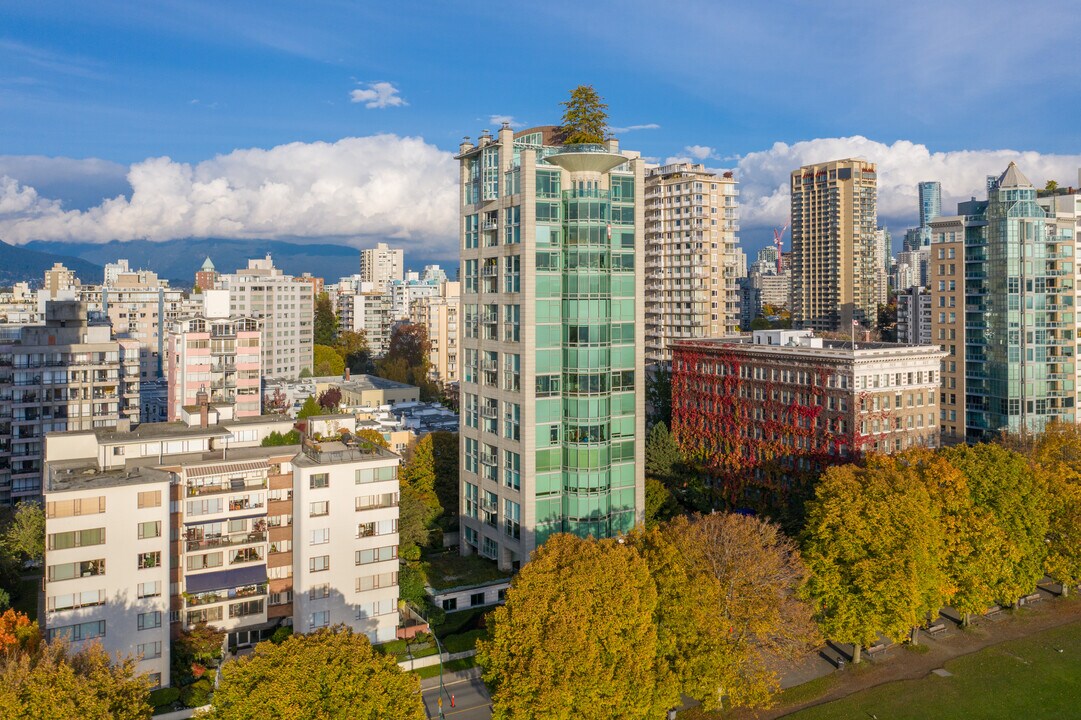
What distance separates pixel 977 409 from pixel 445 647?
70.5m

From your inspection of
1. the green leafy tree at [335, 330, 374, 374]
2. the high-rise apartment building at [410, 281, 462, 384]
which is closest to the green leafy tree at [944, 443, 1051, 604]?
the high-rise apartment building at [410, 281, 462, 384]

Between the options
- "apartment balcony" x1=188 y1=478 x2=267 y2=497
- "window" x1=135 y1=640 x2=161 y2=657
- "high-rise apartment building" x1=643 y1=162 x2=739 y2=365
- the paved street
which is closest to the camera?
the paved street

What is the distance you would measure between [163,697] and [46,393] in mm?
47657

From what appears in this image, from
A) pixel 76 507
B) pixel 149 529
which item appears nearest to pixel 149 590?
pixel 149 529

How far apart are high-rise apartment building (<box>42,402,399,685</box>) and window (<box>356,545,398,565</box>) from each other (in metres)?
0.07

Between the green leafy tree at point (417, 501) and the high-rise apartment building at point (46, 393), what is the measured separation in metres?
29.4

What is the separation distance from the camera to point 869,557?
49750 mm

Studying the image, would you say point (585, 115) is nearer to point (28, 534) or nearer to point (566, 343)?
point (566, 343)

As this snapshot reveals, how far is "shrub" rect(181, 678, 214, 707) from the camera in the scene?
44722mm

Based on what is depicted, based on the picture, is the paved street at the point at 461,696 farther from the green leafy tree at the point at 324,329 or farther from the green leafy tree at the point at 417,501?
the green leafy tree at the point at 324,329

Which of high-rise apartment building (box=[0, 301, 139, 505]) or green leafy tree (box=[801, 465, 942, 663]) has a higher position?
high-rise apartment building (box=[0, 301, 139, 505])

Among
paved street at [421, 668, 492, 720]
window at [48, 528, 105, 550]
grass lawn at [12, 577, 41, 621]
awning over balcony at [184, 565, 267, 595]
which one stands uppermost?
window at [48, 528, 105, 550]

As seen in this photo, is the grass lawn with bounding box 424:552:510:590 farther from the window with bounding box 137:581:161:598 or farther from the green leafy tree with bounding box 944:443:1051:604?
the green leafy tree with bounding box 944:443:1051:604

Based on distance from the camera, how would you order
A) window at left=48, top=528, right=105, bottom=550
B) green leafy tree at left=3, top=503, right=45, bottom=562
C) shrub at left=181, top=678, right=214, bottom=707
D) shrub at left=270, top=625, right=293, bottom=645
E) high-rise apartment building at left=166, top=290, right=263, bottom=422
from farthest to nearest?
1. high-rise apartment building at left=166, top=290, right=263, bottom=422
2. green leafy tree at left=3, top=503, right=45, bottom=562
3. shrub at left=270, top=625, right=293, bottom=645
4. shrub at left=181, top=678, right=214, bottom=707
5. window at left=48, top=528, right=105, bottom=550
